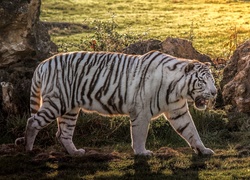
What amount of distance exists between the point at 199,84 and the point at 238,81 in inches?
153

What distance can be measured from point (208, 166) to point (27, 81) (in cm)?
526

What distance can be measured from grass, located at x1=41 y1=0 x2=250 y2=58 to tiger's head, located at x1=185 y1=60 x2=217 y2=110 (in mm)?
A: 10252

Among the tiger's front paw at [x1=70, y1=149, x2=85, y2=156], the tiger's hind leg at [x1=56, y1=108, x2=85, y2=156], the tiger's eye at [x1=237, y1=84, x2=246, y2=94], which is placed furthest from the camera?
the tiger's eye at [x1=237, y1=84, x2=246, y2=94]

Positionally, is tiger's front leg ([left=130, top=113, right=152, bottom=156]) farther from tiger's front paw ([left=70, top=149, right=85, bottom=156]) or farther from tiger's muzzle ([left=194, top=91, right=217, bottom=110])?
tiger's front paw ([left=70, top=149, right=85, bottom=156])

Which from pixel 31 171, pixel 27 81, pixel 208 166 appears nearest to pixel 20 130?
pixel 27 81

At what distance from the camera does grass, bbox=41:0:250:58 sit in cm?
2619

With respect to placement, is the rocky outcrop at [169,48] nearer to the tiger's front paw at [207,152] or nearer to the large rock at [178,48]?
the large rock at [178,48]

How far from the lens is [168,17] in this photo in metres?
33.0

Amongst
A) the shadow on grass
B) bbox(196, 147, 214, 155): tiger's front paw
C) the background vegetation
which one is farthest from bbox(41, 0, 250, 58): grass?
the shadow on grass

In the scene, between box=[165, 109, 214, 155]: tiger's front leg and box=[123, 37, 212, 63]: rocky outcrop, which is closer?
box=[165, 109, 214, 155]: tiger's front leg

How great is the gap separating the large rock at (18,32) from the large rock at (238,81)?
421 centimetres

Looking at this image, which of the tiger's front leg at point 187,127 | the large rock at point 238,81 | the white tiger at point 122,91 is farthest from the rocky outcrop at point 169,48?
the tiger's front leg at point 187,127

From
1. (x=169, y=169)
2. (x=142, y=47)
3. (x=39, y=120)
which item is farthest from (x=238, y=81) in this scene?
(x=39, y=120)

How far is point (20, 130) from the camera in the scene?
13.6m
